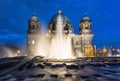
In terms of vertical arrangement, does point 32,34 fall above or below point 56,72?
above

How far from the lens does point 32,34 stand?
438 feet

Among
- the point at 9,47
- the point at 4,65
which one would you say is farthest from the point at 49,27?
the point at 4,65

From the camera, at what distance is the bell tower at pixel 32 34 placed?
132 metres

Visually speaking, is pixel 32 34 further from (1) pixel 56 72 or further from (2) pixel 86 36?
(1) pixel 56 72

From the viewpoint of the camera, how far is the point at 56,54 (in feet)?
269

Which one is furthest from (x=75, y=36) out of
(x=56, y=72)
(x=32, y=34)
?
(x=56, y=72)

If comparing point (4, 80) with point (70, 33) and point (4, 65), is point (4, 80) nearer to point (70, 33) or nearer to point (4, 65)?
point (4, 65)

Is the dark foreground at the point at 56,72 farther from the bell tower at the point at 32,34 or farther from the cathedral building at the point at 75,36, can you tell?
the cathedral building at the point at 75,36

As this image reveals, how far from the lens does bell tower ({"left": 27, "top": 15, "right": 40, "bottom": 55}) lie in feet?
435

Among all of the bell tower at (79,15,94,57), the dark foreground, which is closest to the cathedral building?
the bell tower at (79,15,94,57)

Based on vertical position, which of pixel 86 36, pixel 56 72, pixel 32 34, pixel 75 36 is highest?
pixel 32 34

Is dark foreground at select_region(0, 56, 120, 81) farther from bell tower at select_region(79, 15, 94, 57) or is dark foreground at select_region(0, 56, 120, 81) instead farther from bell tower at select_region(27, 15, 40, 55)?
bell tower at select_region(79, 15, 94, 57)

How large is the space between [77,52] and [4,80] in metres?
116

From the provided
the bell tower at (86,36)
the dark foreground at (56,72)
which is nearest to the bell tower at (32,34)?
the bell tower at (86,36)
